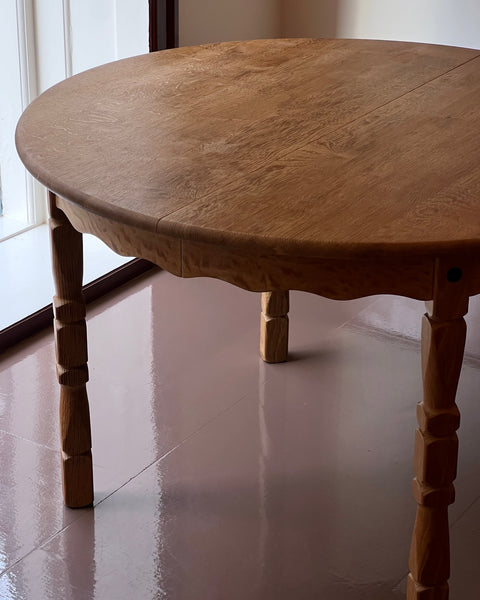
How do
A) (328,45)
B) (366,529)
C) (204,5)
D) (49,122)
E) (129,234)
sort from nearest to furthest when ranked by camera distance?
1. (129,234)
2. (49,122)
3. (366,529)
4. (328,45)
5. (204,5)

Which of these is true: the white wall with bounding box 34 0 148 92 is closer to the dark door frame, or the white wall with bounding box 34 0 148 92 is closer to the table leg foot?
the dark door frame

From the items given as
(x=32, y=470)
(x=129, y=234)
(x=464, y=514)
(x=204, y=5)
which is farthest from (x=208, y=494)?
(x=204, y=5)

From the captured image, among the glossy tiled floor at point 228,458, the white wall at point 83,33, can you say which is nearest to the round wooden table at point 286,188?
the glossy tiled floor at point 228,458

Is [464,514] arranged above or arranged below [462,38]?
below

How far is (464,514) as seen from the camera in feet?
6.50

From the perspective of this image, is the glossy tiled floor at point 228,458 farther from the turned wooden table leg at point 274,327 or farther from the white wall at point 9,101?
the white wall at point 9,101

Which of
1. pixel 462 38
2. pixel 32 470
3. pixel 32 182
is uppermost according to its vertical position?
pixel 462 38

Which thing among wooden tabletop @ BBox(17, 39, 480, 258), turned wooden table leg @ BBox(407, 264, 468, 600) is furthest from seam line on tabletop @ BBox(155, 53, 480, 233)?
turned wooden table leg @ BBox(407, 264, 468, 600)

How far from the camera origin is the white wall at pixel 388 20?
10.8 ft

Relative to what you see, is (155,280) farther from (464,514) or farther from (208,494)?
(464,514)

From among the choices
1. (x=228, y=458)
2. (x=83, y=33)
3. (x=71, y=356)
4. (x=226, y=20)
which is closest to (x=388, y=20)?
(x=226, y=20)

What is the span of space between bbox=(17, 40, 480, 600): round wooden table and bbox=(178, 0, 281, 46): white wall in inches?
39.6

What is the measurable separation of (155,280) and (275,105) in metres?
1.25

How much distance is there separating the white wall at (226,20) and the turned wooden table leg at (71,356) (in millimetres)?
1533
